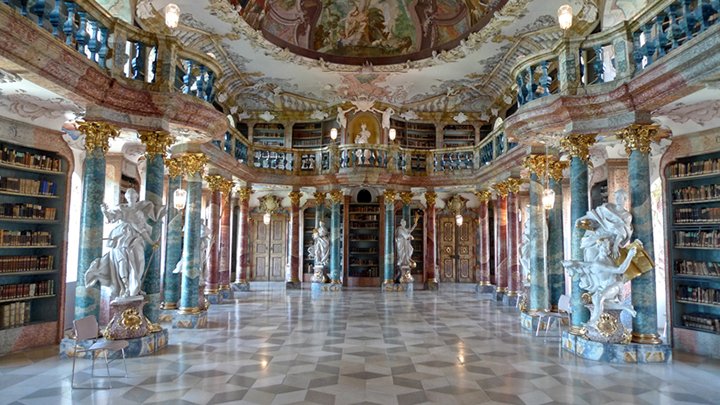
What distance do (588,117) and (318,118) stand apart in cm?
1280

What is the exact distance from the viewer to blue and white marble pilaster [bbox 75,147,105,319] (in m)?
7.20

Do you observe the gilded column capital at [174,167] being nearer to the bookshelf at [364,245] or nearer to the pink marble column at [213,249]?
the pink marble column at [213,249]

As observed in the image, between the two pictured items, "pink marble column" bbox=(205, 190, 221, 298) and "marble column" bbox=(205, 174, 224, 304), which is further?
"pink marble column" bbox=(205, 190, 221, 298)

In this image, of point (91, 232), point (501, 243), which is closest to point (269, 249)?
point (501, 243)

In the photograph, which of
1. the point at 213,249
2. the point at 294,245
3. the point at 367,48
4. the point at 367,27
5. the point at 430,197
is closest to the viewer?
the point at 213,249

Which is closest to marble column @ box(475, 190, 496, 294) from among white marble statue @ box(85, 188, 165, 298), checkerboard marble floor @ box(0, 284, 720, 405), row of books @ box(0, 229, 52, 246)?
checkerboard marble floor @ box(0, 284, 720, 405)

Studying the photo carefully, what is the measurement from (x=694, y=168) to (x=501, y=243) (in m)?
7.29

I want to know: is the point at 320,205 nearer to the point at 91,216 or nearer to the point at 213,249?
the point at 213,249

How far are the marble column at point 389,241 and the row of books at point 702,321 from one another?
10074 mm

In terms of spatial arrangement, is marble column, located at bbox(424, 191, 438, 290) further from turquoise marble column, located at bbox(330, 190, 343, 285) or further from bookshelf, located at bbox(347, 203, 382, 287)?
turquoise marble column, located at bbox(330, 190, 343, 285)

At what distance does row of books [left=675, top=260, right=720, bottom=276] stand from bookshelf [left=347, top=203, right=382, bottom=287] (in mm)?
11614

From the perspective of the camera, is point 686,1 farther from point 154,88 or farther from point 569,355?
point 154,88

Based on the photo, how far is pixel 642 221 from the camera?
7.29m

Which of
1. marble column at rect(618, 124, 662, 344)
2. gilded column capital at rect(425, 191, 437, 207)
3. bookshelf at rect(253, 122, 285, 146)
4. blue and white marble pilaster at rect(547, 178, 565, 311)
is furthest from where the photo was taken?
bookshelf at rect(253, 122, 285, 146)
